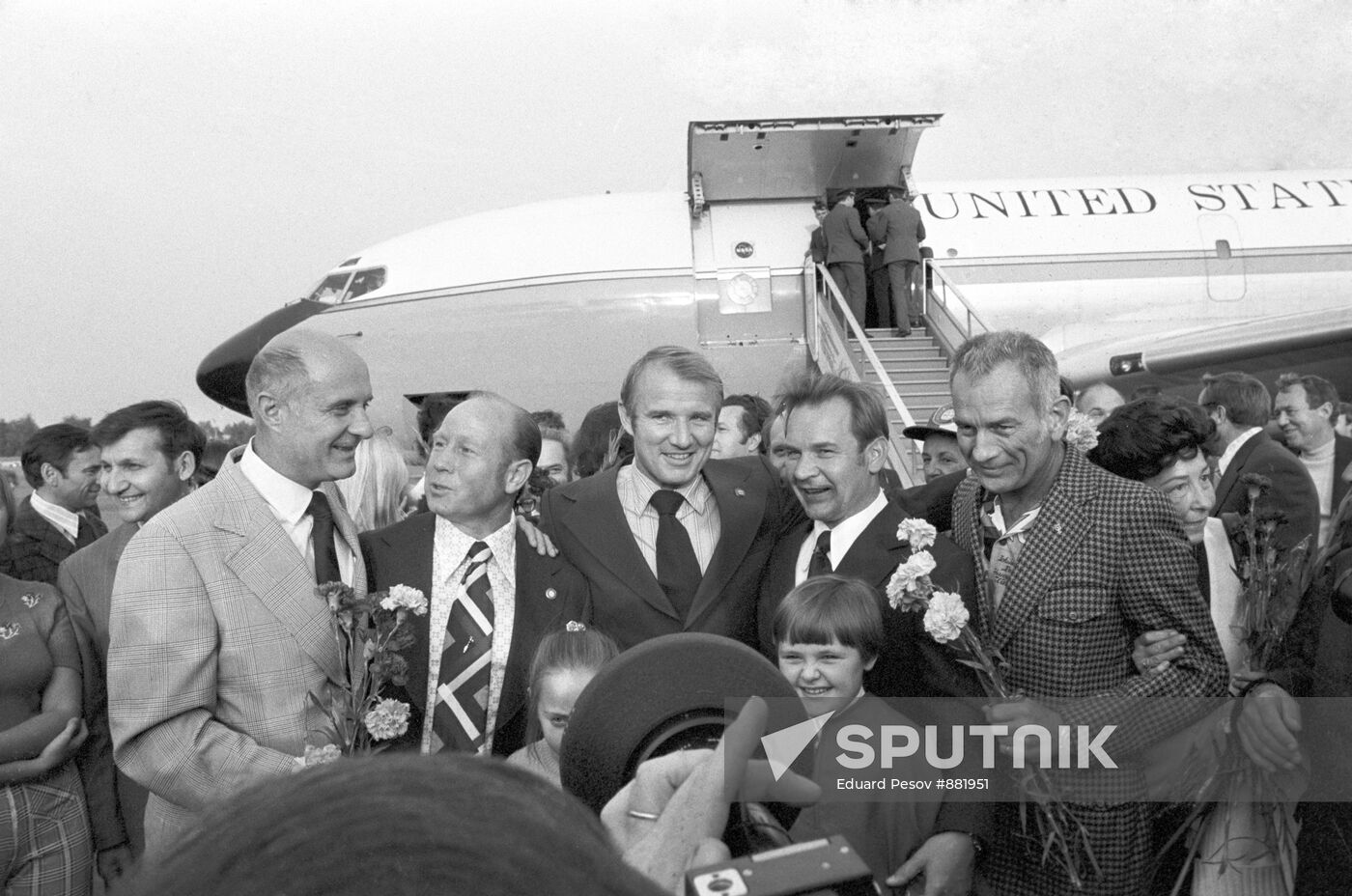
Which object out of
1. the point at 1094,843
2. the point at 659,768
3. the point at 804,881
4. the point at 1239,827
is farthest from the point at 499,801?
the point at 1239,827

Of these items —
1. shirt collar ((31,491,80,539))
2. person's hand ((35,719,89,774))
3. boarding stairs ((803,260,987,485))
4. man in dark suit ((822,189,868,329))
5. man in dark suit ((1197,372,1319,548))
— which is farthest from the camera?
man in dark suit ((822,189,868,329))

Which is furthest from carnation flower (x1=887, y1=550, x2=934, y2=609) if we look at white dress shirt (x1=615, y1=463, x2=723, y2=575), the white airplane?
the white airplane

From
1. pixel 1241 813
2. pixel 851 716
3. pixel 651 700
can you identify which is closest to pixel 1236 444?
pixel 1241 813

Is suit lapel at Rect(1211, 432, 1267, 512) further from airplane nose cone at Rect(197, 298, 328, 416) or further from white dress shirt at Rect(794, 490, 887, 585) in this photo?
airplane nose cone at Rect(197, 298, 328, 416)

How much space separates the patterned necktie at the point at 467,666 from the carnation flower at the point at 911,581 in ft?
3.40

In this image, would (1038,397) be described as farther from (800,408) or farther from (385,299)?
(385,299)

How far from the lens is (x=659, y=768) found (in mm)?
846

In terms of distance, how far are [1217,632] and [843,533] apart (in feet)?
3.10

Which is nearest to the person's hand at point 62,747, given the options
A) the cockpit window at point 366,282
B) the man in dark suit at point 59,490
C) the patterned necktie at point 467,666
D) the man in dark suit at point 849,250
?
the patterned necktie at point 467,666

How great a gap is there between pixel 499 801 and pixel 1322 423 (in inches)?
229

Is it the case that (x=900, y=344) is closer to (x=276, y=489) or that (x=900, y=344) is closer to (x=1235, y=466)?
(x=1235, y=466)

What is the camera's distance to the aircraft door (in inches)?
467

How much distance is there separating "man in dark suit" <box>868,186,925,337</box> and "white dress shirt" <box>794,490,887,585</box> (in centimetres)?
786
